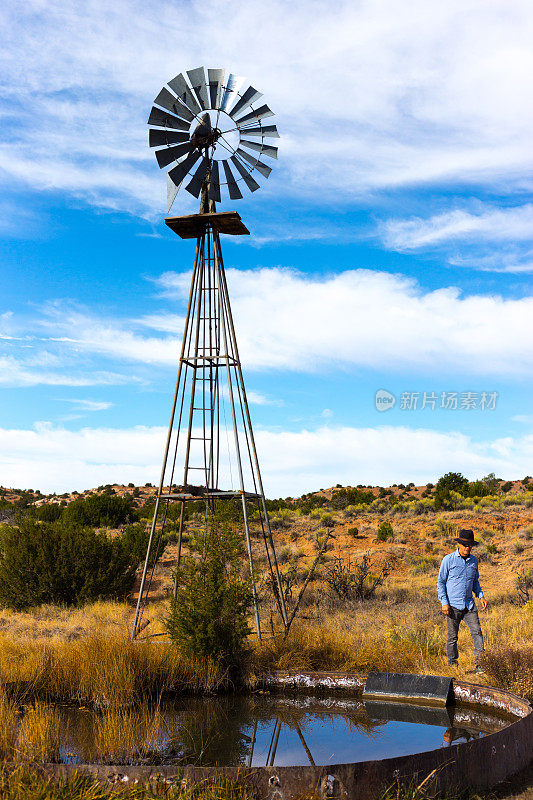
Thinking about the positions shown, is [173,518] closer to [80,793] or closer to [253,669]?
[253,669]

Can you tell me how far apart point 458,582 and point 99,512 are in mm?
24006

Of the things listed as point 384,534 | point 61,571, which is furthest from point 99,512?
point 61,571

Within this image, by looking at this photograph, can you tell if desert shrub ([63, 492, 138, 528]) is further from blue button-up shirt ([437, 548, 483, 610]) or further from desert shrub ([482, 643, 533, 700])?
desert shrub ([482, 643, 533, 700])

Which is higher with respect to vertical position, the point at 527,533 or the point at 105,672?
the point at 527,533

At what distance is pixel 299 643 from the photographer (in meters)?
9.28

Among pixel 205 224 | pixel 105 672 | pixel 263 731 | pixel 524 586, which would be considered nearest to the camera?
pixel 263 731

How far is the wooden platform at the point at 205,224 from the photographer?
10953 millimetres

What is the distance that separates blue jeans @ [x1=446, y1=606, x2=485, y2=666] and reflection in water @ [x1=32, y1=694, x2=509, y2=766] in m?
1.06

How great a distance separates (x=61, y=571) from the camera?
16.2 metres

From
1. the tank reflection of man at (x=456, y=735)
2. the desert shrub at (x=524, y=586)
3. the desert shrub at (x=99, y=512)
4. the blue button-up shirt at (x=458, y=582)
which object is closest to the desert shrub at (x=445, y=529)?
the desert shrub at (x=524, y=586)

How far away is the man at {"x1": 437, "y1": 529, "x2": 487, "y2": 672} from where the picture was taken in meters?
8.41

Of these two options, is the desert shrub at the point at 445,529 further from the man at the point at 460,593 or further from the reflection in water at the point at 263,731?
the reflection in water at the point at 263,731

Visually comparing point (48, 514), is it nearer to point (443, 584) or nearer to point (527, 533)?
point (527, 533)

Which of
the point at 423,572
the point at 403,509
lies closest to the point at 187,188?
the point at 423,572
